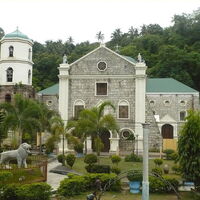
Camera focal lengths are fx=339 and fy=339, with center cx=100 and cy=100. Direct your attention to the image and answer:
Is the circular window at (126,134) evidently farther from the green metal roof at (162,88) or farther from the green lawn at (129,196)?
the green lawn at (129,196)

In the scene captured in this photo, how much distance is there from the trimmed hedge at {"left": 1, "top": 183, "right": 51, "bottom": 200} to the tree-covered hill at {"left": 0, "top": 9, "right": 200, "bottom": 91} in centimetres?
4158

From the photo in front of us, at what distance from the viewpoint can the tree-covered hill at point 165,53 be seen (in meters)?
55.7

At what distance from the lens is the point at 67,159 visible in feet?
74.6

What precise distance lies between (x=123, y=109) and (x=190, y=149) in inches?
663

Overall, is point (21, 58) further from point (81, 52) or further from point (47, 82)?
point (81, 52)

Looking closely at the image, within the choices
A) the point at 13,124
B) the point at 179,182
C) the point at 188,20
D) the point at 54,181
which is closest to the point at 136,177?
the point at 179,182

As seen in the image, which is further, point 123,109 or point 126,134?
point 123,109

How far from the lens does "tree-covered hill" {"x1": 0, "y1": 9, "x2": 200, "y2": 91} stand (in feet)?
183

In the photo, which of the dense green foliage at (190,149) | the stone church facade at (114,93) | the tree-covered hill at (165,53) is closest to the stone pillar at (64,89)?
the stone church facade at (114,93)

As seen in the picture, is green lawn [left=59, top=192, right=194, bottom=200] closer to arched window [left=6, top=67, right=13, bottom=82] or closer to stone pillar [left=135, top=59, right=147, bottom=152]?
stone pillar [left=135, top=59, right=147, bottom=152]

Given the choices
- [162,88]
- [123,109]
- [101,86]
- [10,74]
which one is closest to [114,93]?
[101,86]

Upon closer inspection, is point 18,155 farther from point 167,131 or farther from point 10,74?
point 167,131

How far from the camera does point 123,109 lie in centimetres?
3300

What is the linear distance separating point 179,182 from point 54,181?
681 centimetres
